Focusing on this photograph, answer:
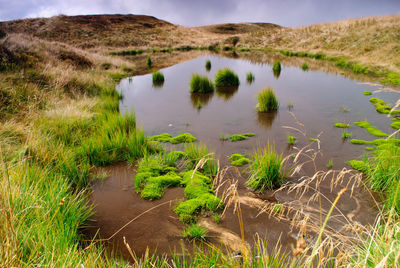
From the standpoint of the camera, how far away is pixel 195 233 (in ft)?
10.1

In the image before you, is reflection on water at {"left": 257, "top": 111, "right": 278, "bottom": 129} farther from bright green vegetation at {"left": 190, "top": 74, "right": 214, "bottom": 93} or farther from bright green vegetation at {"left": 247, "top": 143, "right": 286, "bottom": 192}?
bright green vegetation at {"left": 190, "top": 74, "right": 214, "bottom": 93}

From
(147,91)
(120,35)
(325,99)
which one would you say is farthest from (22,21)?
(325,99)

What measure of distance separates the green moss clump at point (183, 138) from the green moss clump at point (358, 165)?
3.23 metres

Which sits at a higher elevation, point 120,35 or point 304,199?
point 120,35

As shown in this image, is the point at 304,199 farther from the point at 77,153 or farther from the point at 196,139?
the point at 77,153

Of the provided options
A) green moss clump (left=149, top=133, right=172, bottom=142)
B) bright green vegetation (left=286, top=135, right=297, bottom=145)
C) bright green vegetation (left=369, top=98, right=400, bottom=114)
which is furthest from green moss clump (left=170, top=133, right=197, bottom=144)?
bright green vegetation (left=369, top=98, right=400, bottom=114)

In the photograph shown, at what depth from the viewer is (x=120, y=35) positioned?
44750 millimetres

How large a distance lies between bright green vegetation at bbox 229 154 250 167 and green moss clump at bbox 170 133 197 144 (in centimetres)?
130

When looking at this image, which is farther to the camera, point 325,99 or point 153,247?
point 325,99

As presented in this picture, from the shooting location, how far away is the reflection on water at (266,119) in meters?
7.31

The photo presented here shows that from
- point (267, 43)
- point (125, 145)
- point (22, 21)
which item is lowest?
point (125, 145)

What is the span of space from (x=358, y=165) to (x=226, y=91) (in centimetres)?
741

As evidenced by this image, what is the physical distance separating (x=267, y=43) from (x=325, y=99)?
26.1 metres

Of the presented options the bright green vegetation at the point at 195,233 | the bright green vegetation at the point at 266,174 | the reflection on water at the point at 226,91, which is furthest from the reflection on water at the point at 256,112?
the bright green vegetation at the point at 195,233
